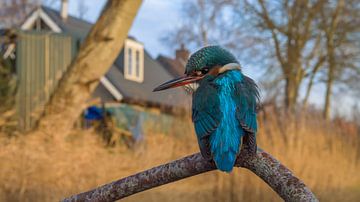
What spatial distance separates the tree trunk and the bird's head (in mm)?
6286

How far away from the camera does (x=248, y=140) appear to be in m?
0.87

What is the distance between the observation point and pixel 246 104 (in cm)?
90

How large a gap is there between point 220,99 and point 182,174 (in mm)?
109

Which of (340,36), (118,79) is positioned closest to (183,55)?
(340,36)

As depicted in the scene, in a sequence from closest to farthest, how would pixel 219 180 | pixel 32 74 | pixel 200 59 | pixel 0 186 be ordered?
pixel 200 59
pixel 0 186
pixel 219 180
pixel 32 74

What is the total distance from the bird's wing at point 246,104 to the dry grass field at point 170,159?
456 centimetres

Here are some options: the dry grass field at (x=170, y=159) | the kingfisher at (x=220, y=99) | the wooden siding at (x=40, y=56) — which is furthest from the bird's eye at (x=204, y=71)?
the wooden siding at (x=40, y=56)

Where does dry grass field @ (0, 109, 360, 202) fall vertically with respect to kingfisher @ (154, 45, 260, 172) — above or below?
below

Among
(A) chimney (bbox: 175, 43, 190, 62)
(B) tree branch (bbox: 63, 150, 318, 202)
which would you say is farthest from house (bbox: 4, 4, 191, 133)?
(B) tree branch (bbox: 63, 150, 318, 202)

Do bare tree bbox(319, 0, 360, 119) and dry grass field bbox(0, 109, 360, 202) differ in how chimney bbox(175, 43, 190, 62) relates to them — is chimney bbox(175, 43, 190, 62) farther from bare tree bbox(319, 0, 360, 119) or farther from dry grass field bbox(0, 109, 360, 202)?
bare tree bbox(319, 0, 360, 119)

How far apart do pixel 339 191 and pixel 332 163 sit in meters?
0.56

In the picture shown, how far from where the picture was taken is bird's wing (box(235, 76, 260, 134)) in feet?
2.86

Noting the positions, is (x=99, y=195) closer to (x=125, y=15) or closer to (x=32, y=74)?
(x=125, y=15)

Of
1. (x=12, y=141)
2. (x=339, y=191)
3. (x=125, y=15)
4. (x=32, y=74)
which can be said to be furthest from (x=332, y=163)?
(x=32, y=74)
